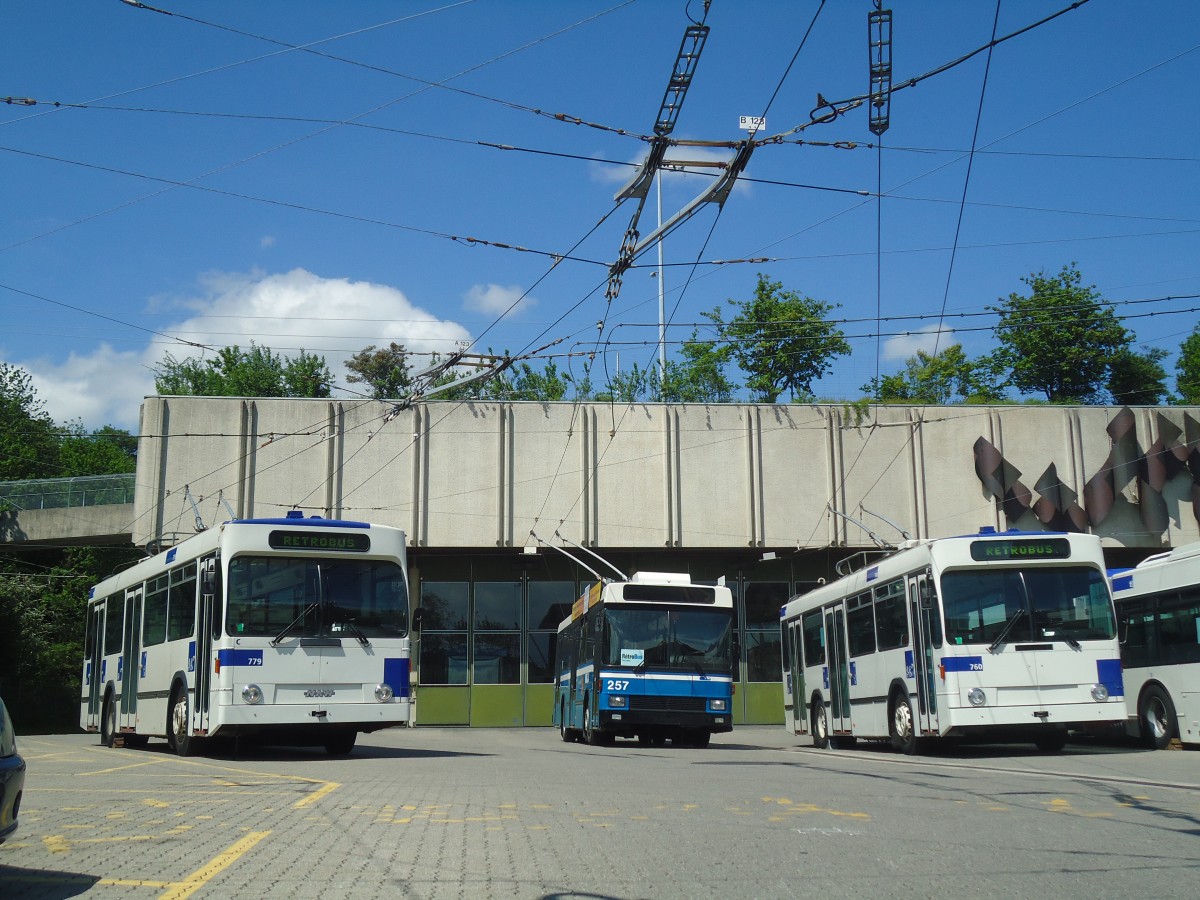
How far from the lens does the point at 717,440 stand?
39.8 meters

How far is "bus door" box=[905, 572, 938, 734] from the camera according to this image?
17.0m

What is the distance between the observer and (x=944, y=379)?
6000cm

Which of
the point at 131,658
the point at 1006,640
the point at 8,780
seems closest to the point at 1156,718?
the point at 1006,640

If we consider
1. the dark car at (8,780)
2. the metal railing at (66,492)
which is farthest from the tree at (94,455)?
the dark car at (8,780)

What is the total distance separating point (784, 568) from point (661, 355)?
12.0 m

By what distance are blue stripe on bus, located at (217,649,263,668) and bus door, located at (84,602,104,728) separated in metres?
8.17

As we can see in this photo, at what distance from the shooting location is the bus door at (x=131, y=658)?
19594 mm

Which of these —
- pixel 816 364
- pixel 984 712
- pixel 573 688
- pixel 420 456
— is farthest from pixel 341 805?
pixel 816 364

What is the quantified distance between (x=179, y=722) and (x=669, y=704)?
8.26m

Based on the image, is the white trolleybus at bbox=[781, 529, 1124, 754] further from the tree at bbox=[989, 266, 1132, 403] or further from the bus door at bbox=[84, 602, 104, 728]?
the tree at bbox=[989, 266, 1132, 403]

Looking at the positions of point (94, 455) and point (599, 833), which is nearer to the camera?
point (599, 833)

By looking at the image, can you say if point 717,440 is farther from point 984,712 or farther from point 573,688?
point 984,712

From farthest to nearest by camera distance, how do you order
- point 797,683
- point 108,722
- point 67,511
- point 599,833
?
point 67,511
point 797,683
point 108,722
point 599,833

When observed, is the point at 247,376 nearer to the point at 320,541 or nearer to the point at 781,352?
the point at 781,352
